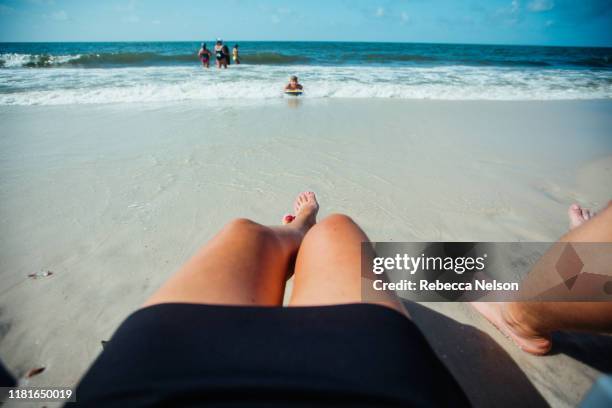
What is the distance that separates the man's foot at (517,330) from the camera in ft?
4.77

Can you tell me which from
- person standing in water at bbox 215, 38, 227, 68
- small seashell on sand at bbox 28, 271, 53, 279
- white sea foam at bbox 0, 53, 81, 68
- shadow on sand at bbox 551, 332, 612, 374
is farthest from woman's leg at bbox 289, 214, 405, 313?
white sea foam at bbox 0, 53, 81, 68

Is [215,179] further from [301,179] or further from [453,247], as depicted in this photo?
[453,247]

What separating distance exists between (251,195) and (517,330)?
7.24ft

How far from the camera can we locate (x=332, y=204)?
2.76 m

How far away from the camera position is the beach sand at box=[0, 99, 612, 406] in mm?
Answer: 1532

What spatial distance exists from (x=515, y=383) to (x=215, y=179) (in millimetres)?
2800

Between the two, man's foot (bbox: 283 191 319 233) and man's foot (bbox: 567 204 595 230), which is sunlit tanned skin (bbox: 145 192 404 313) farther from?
man's foot (bbox: 567 204 595 230)

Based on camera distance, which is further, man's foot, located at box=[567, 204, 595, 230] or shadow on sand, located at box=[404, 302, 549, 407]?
man's foot, located at box=[567, 204, 595, 230]

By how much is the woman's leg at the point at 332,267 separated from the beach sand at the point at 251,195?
81 centimetres

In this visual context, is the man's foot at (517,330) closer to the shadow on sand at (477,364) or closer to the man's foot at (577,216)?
the shadow on sand at (477,364)

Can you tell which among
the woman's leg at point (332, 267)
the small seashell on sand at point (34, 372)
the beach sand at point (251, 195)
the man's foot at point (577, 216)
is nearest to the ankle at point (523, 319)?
the beach sand at point (251, 195)

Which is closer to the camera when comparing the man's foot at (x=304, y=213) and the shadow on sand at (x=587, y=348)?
the shadow on sand at (x=587, y=348)

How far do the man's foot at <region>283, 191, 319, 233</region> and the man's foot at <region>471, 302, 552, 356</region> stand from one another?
1.15m

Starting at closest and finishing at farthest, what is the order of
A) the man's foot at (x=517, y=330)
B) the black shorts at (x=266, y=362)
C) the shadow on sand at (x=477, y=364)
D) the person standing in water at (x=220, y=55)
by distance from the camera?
the black shorts at (x=266, y=362) → the shadow on sand at (x=477, y=364) → the man's foot at (x=517, y=330) → the person standing in water at (x=220, y=55)
